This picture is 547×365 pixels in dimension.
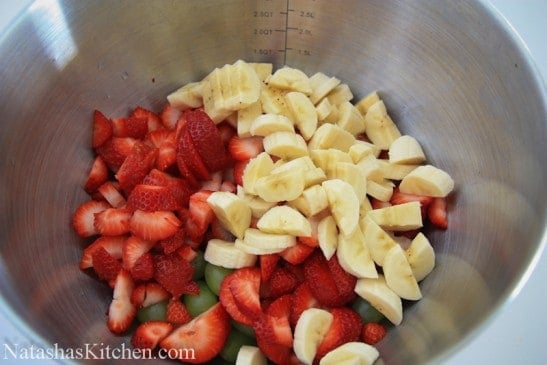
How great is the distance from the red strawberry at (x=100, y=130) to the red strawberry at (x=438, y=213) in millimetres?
796

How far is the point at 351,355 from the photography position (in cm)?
110

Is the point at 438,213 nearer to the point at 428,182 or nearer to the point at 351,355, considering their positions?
the point at 428,182

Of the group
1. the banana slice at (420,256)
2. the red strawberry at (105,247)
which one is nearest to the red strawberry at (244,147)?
the red strawberry at (105,247)

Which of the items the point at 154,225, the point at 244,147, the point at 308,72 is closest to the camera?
the point at 154,225

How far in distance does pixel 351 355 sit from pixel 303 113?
610mm

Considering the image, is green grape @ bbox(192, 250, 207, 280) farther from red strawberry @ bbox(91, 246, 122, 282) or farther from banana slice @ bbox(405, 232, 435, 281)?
banana slice @ bbox(405, 232, 435, 281)


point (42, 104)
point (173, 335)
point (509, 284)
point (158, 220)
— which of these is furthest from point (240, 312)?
point (42, 104)

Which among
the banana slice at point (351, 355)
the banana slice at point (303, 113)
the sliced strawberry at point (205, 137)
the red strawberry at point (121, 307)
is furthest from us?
the banana slice at point (303, 113)

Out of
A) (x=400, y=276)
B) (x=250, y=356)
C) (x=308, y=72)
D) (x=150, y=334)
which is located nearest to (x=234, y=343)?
(x=250, y=356)

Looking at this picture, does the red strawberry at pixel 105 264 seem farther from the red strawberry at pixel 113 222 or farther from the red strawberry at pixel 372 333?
the red strawberry at pixel 372 333

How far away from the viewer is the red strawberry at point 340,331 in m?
1.15

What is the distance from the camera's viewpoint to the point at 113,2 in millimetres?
1351

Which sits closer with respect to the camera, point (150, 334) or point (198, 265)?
point (150, 334)

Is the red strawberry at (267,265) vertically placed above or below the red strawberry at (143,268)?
above
